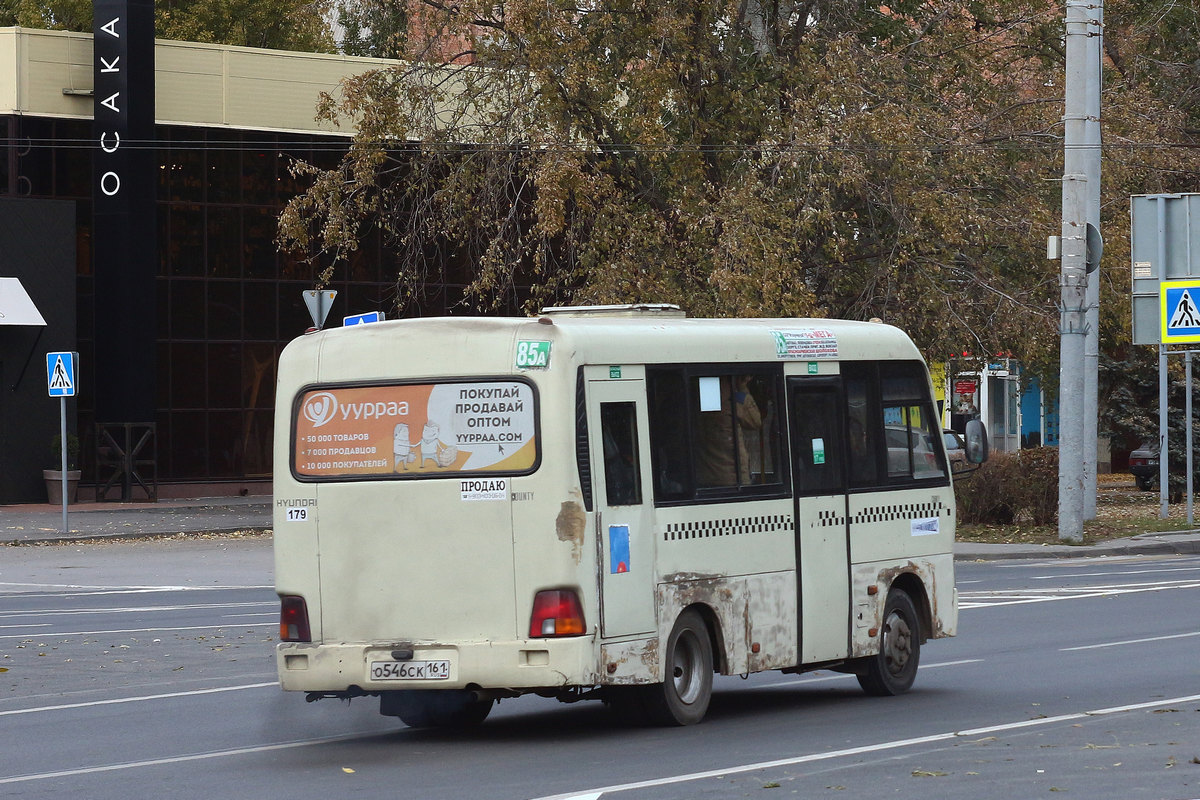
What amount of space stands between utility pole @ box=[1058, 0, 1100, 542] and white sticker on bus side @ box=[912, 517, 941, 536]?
14.8m

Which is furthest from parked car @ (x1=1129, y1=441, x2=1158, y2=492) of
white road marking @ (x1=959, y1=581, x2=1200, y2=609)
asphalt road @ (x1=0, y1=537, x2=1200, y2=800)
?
asphalt road @ (x1=0, y1=537, x2=1200, y2=800)

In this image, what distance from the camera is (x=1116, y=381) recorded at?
4272cm

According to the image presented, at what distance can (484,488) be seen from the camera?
10492 mm

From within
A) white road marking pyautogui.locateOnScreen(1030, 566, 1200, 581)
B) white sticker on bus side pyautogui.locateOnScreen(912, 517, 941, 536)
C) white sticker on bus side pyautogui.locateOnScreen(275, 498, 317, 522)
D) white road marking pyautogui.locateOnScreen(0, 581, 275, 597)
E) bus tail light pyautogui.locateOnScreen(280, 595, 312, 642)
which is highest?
white sticker on bus side pyautogui.locateOnScreen(275, 498, 317, 522)

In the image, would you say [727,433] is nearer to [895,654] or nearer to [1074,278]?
[895,654]

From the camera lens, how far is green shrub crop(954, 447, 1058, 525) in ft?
99.7

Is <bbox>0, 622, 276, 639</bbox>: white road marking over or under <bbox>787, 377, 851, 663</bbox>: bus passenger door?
under

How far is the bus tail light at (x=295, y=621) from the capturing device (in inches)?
425

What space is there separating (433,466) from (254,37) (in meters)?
46.6

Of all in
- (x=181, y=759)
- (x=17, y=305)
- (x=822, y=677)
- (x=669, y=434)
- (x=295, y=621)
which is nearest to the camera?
(x=181, y=759)

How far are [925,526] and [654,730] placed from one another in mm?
3137

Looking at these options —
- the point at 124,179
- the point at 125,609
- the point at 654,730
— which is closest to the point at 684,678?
the point at 654,730

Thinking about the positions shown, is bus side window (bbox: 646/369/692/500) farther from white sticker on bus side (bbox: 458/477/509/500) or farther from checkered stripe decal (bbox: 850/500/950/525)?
checkered stripe decal (bbox: 850/500/950/525)

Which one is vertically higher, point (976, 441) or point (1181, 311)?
point (1181, 311)
